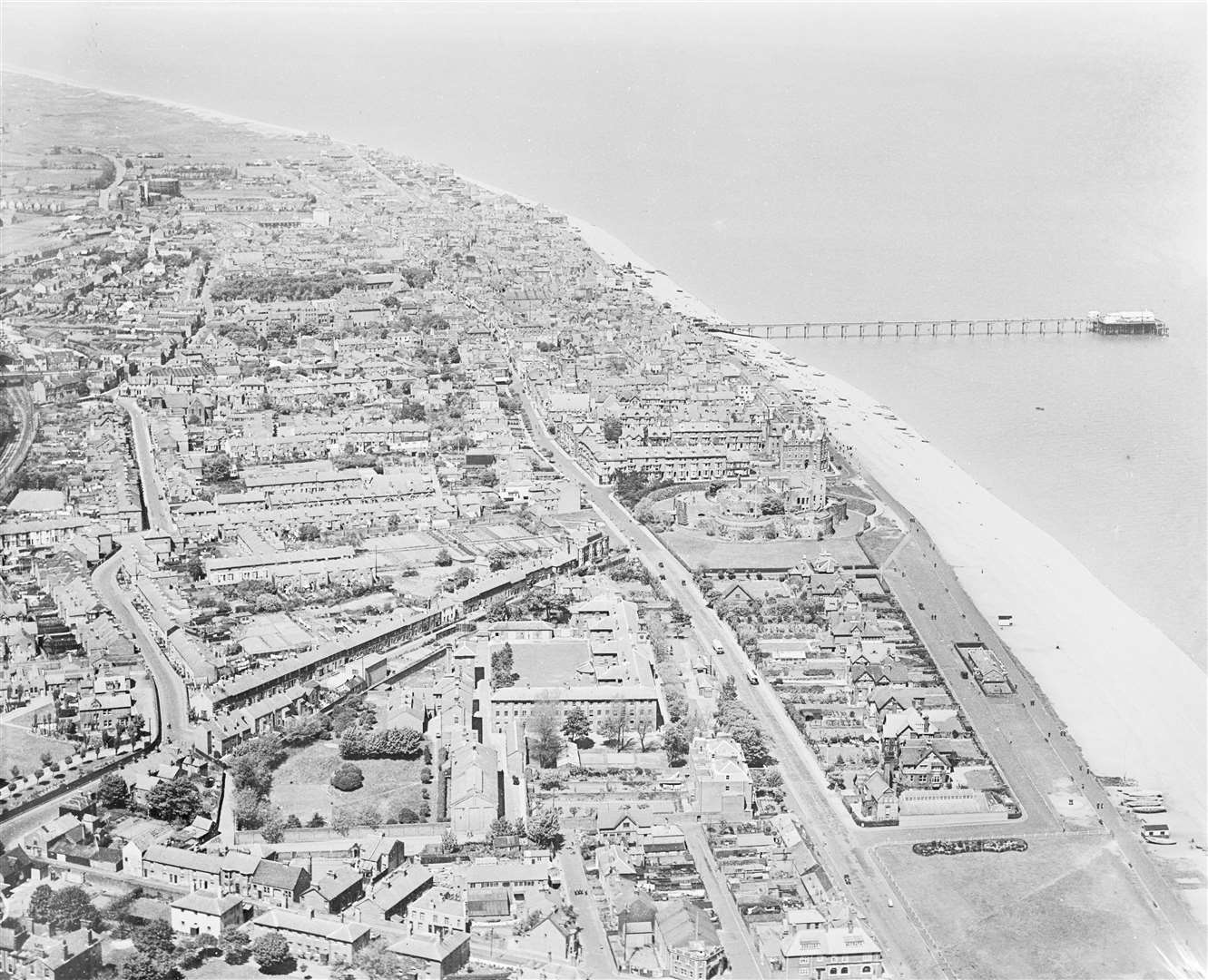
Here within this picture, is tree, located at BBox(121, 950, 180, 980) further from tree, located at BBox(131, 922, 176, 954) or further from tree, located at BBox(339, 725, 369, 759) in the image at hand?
tree, located at BBox(339, 725, 369, 759)

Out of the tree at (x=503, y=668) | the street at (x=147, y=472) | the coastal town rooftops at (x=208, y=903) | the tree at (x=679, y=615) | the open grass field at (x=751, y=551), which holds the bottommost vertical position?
the coastal town rooftops at (x=208, y=903)

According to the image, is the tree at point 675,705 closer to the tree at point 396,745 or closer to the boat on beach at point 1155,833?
the tree at point 396,745

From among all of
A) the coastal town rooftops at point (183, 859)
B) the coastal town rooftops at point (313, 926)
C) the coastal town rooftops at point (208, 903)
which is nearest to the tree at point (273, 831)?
the coastal town rooftops at point (183, 859)

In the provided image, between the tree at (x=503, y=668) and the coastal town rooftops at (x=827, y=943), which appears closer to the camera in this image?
the coastal town rooftops at (x=827, y=943)

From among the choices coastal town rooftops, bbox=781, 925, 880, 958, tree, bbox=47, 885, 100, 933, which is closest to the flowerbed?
coastal town rooftops, bbox=781, 925, 880, 958

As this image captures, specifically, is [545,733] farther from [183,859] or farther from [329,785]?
[183,859]

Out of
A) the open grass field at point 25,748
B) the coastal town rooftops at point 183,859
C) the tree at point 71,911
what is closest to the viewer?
the tree at point 71,911
